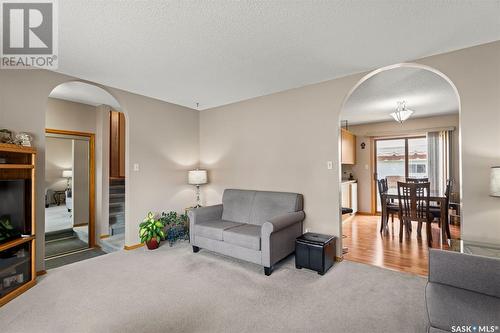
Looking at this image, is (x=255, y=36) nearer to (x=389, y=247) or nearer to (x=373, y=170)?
(x=389, y=247)

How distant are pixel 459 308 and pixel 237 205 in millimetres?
2875

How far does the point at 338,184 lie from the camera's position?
10.4 ft

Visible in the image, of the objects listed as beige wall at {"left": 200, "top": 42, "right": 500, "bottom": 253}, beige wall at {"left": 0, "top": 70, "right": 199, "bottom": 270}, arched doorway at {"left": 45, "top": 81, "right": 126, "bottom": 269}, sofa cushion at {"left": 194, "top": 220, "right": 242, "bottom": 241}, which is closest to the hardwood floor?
beige wall at {"left": 200, "top": 42, "right": 500, "bottom": 253}

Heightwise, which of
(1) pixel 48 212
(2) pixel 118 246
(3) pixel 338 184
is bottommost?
(2) pixel 118 246

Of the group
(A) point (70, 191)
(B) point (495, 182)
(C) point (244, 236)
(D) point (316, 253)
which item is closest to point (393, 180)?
(B) point (495, 182)

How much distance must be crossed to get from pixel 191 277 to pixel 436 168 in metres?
6.10

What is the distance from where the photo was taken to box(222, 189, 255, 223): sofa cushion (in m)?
3.71

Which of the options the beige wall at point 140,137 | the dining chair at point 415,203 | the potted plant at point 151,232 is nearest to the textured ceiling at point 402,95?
the dining chair at point 415,203

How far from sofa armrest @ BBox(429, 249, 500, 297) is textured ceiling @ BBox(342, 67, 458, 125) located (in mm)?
2443

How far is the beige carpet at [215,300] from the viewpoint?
73.2 inches

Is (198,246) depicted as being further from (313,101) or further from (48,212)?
(48,212)

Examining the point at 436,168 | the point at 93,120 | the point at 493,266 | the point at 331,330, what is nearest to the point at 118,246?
the point at 93,120
